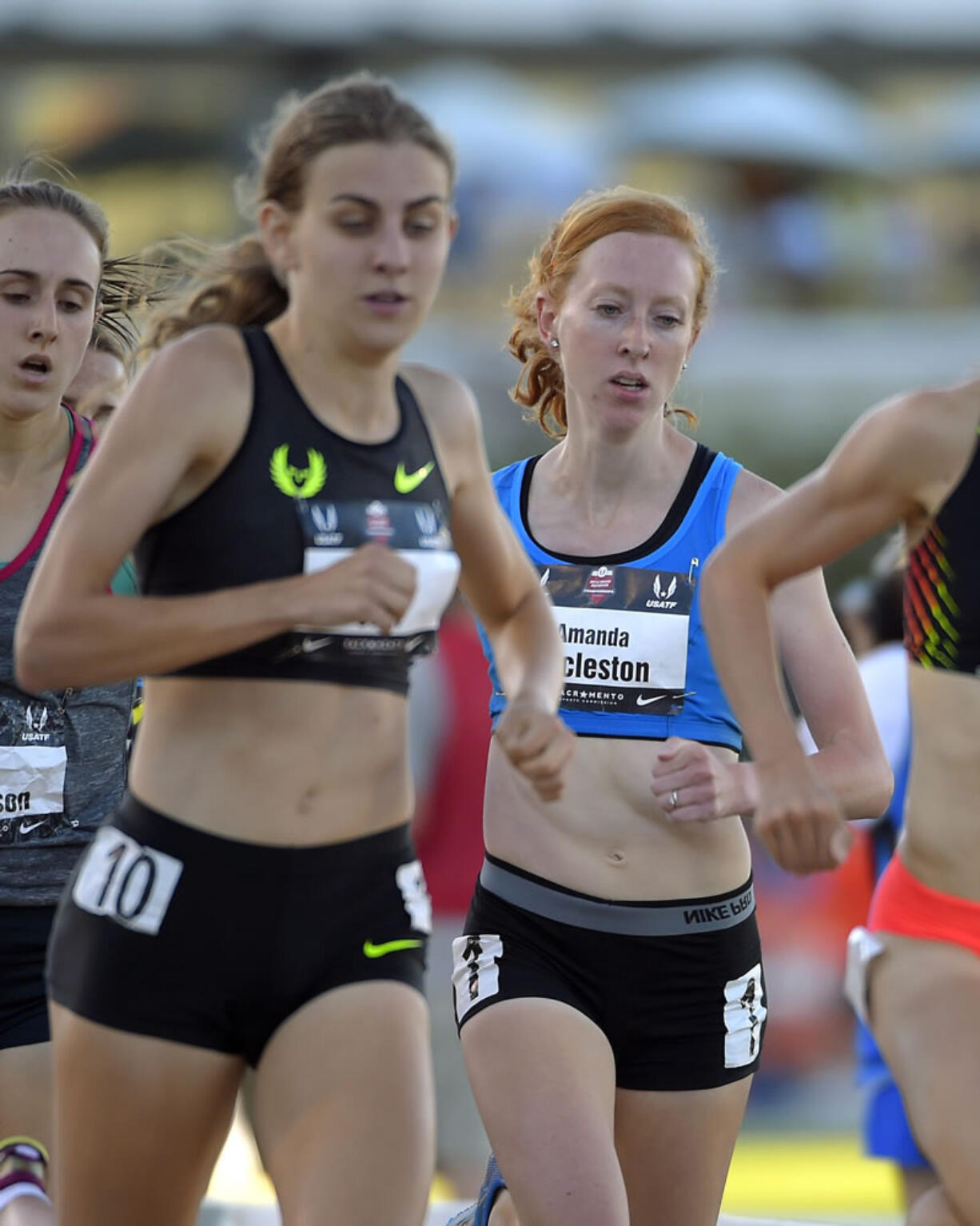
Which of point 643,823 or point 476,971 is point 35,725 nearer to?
point 476,971

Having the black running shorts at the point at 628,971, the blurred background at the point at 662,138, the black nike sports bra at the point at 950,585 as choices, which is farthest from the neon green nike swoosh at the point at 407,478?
the blurred background at the point at 662,138

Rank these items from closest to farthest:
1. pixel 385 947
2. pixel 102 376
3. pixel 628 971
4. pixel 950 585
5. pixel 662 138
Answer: pixel 385 947
pixel 950 585
pixel 628 971
pixel 102 376
pixel 662 138

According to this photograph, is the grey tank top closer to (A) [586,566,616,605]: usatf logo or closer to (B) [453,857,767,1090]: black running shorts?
(B) [453,857,767,1090]: black running shorts

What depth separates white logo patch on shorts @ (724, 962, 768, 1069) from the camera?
3.90 meters

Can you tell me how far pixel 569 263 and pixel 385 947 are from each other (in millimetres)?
1645

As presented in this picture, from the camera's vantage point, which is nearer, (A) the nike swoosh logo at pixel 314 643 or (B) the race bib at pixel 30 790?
(A) the nike swoosh logo at pixel 314 643

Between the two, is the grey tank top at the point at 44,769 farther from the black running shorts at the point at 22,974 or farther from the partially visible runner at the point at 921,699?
the partially visible runner at the point at 921,699

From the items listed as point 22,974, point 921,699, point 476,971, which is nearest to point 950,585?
point 921,699

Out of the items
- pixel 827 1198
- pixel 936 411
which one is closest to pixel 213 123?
pixel 827 1198

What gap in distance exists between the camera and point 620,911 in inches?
150

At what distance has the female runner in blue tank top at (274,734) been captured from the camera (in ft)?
9.60

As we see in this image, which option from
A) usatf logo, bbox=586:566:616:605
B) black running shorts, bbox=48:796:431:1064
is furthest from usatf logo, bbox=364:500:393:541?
usatf logo, bbox=586:566:616:605

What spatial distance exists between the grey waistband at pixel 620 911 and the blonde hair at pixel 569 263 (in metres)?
1.06

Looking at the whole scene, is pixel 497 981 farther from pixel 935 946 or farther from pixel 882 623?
pixel 882 623
